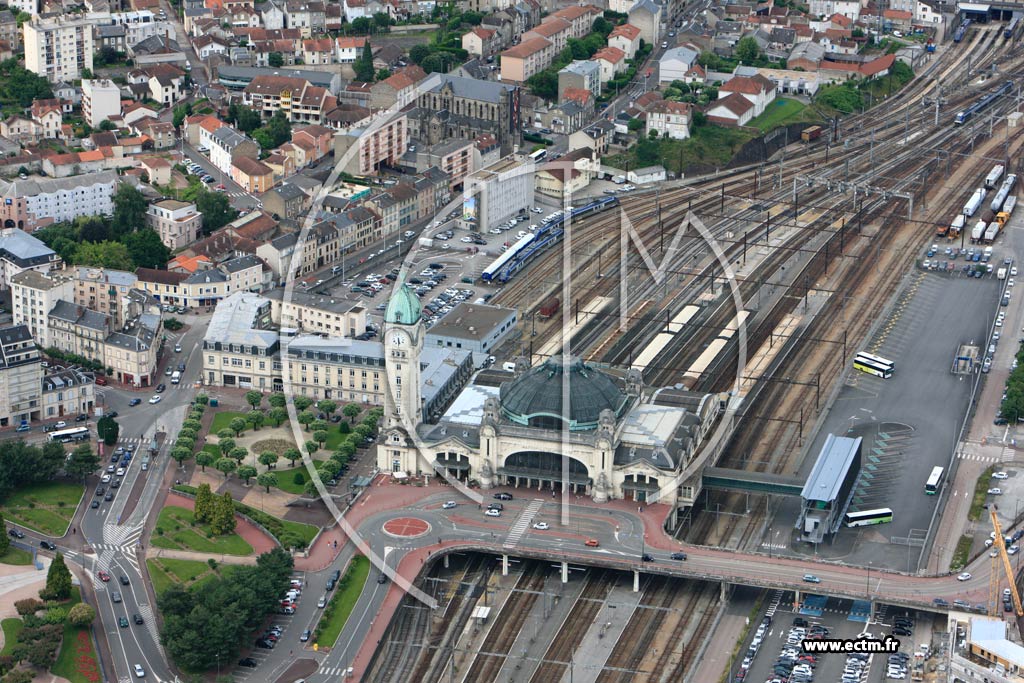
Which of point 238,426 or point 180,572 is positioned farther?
point 238,426

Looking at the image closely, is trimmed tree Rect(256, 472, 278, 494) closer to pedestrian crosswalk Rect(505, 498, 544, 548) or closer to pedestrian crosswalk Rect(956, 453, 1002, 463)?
pedestrian crosswalk Rect(505, 498, 544, 548)

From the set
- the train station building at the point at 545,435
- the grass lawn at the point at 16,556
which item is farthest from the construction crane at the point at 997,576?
the grass lawn at the point at 16,556

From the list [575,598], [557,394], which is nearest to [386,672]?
[575,598]

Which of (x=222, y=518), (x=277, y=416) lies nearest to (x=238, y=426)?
(x=277, y=416)

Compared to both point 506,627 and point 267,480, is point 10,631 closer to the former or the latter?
point 267,480

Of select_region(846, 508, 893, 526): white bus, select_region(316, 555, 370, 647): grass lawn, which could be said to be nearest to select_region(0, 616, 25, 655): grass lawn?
select_region(316, 555, 370, 647): grass lawn

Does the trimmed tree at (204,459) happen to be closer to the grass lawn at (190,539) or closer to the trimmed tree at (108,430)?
the grass lawn at (190,539)
